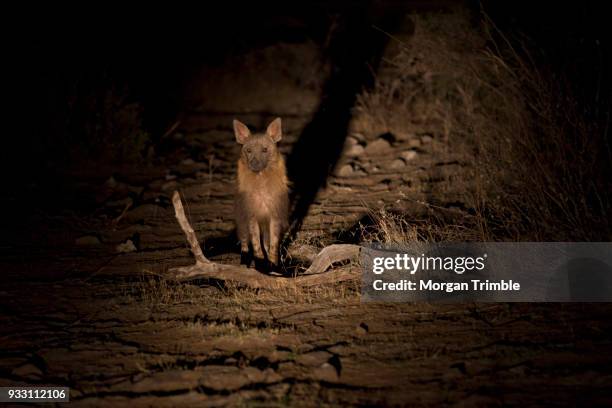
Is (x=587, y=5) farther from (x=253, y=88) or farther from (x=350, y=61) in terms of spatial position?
(x=253, y=88)

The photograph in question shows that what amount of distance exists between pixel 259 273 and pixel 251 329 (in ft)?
3.10

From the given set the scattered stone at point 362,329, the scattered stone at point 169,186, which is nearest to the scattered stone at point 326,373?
the scattered stone at point 362,329

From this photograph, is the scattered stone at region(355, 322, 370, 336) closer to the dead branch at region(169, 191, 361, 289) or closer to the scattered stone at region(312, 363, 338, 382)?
the scattered stone at region(312, 363, 338, 382)

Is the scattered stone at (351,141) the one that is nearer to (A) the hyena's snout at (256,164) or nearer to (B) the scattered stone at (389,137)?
(B) the scattered stone at (389,137)

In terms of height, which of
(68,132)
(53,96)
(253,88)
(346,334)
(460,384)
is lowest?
(460,384)

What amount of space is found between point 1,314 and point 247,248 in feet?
7.94

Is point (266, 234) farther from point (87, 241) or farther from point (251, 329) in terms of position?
point (251, 329)

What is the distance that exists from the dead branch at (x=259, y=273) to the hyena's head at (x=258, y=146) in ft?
3.58

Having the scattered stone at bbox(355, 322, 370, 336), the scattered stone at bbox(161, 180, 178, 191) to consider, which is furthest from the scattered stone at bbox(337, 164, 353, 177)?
the scattered stone at bbox(355, 322, 370, 336)

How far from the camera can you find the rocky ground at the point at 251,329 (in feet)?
14.1

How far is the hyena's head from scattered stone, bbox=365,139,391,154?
11.1ft

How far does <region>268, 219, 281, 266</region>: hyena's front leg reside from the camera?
22.3 feet

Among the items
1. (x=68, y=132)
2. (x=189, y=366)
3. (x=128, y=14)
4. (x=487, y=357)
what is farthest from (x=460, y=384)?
(x=128, y=14)

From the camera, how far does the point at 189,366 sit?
185 inches
